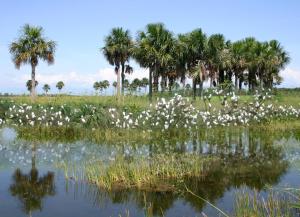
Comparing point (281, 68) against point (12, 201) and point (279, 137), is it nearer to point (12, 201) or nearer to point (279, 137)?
point (279, 137)

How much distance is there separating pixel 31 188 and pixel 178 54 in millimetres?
37162

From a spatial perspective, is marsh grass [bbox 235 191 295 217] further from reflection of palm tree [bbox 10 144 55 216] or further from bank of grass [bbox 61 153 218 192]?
reflection of palm tree [bbox 10 144 55 216]

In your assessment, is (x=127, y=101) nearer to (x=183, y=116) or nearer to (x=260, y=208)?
(x=183, y=116)

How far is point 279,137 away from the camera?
23.3 m

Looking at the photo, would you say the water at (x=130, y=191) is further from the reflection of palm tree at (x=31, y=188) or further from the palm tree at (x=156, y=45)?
the palm tree at (x=156, y=45)

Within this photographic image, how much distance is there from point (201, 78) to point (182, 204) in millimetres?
41087

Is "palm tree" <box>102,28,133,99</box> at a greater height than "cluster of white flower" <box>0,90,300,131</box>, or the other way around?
"palm tree" <box>102,28,133,99</box>

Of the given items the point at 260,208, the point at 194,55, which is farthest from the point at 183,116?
the point at 194,55

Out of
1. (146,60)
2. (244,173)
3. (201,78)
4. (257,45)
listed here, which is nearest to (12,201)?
(244,173)

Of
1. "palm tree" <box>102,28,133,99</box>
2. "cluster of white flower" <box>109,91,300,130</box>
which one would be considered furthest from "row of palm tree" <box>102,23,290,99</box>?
"cluster of white flower" <box>109,91,300,130</box>

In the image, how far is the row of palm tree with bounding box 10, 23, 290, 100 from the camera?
45.8 metres

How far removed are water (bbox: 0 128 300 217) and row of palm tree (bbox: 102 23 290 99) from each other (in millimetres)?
22003

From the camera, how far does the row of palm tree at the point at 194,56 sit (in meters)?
45.9

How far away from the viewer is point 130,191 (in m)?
11.3
